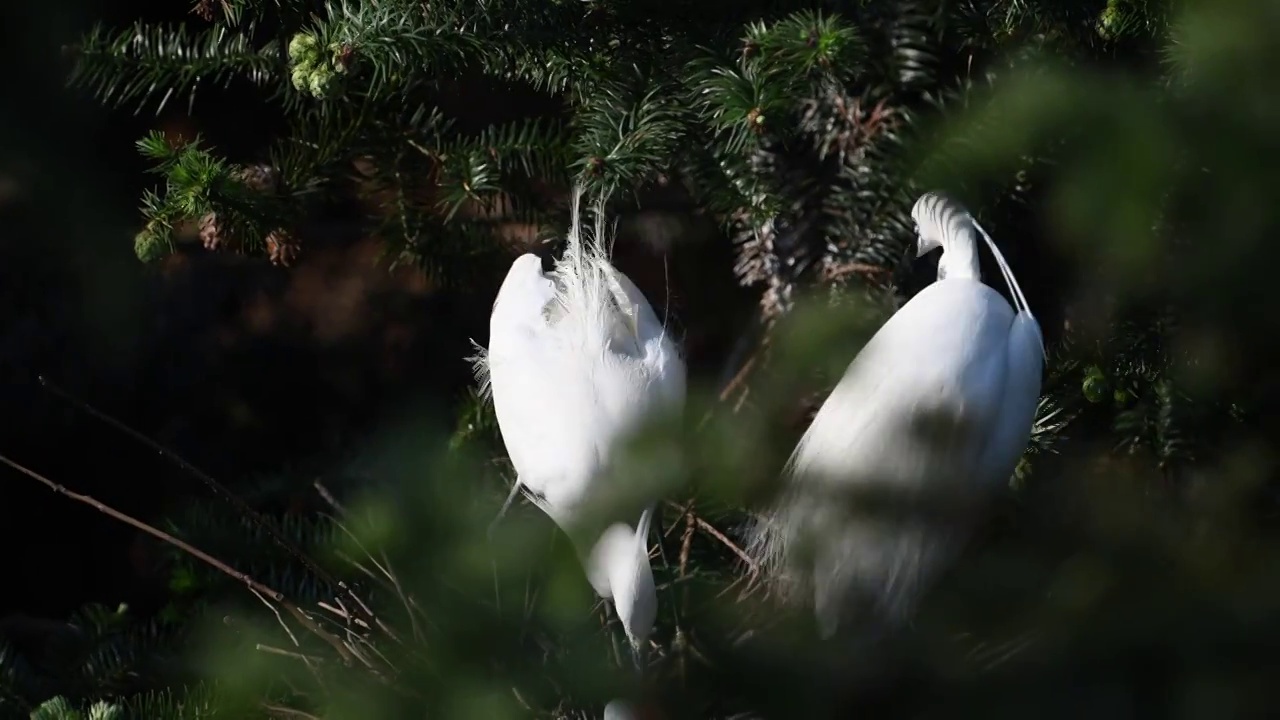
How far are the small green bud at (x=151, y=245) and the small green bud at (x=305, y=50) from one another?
0.16 metres

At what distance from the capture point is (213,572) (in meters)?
1.19

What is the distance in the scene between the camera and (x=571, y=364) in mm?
1023

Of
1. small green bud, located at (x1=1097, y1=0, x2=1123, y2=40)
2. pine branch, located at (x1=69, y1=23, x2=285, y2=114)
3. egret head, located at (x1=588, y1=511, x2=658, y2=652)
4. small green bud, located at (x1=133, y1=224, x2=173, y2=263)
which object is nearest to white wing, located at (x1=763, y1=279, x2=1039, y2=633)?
egret head, located at (x1=588, y1=511, x2=658, y2=652)

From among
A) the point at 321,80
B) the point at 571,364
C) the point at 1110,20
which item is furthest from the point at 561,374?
the point at 1110,20

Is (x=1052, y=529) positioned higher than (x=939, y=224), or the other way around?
(x=1052, y=529)

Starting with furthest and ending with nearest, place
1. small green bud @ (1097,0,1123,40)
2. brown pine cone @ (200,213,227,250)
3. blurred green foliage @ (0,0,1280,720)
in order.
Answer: brown pine cone @ (200,213,227,250) < small green bud @ (1097,0,1123,40) < blurred green foliage @ (0,0,1280,720)

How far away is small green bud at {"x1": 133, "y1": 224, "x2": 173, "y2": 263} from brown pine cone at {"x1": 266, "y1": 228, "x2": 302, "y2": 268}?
0.37ft

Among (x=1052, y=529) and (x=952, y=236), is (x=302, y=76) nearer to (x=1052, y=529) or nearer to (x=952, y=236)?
(x=952, y=236)

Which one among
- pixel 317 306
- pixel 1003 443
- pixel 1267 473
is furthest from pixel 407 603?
pixel 317 306

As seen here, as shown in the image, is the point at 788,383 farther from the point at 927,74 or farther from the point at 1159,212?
the point at 927,74

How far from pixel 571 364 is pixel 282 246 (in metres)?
0.25

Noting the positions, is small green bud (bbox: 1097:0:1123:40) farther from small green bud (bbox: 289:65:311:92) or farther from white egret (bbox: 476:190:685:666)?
small green bud (bbox: 289:65:311:92)

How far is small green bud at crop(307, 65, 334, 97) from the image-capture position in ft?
2.63

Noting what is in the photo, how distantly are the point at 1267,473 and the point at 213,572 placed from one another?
3.56 feet
